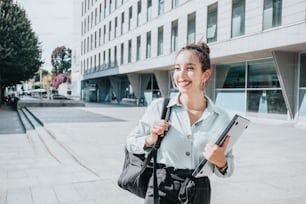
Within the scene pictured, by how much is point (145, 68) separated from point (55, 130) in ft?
50.2

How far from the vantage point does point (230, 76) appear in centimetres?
1875

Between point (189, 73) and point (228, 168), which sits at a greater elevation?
point (189, 73)

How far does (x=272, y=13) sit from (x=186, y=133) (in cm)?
1418

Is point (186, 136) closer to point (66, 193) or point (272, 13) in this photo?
point (66, 193)

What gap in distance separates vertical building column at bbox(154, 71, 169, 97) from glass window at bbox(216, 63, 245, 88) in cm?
646

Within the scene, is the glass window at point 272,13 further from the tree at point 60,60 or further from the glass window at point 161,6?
the tree at point 60,60

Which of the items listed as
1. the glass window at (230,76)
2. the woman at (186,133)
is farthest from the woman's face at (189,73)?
the glass window at (230,76)

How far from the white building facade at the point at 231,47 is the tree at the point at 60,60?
234 feet

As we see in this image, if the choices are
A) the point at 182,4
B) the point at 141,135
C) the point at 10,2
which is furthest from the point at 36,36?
the point at 141,135

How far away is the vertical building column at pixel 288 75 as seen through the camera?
14.4m

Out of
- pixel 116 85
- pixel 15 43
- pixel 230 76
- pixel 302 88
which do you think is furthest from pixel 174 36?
pixel 116 85

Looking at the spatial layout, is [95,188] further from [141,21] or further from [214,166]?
[141,21]

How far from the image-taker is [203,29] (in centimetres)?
1905

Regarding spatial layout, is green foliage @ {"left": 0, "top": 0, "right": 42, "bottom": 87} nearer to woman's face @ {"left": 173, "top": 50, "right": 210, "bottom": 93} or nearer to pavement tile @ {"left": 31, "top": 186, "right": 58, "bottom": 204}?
pavement tile @ {"left": 31, "top": 186, "right": 58, "bottom": 204}
